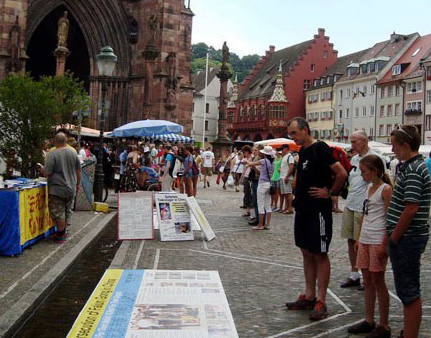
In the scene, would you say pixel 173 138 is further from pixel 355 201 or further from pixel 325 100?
pixel 325 100

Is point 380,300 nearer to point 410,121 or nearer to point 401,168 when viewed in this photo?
point 401,168

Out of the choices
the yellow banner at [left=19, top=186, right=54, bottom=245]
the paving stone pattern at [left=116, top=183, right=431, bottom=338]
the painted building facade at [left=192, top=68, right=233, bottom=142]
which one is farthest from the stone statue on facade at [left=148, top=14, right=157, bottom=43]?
Result: the painted building facade at [left=192, top=68, right=233, bottom=142]

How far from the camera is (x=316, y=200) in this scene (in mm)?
5988

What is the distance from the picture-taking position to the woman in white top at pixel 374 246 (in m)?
5.29

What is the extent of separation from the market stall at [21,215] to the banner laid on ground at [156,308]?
6.09 feet

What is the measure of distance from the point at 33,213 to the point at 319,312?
521 cm

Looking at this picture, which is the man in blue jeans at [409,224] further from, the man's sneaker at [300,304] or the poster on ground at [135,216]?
the poster on ground at [135,216]

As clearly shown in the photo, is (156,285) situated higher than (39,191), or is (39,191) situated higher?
(39,191)

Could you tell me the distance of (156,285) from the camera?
22.3 ft

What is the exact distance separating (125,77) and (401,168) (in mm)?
30019

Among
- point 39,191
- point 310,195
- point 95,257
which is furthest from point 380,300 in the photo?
point 39,191

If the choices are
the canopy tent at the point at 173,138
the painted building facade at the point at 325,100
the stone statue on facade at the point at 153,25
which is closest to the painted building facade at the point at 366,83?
the painted building facade at the point at 325,100

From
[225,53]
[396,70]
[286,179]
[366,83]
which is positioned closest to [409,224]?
[286,179]

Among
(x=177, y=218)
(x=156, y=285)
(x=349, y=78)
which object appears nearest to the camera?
(x=156, y=285)
